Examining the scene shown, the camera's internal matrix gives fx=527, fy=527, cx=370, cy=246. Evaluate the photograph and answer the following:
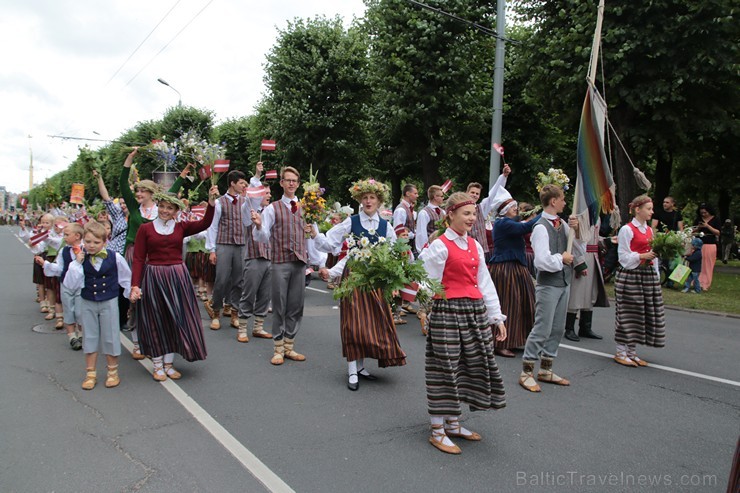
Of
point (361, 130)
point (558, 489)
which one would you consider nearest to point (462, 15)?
point (361, 130)

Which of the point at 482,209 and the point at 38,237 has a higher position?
the point at 482,209

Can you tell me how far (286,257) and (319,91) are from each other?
19.2m

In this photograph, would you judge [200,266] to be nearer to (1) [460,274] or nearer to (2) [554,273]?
(2) [554,273]

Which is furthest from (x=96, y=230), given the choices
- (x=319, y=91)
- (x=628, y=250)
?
(x=319, y=91)

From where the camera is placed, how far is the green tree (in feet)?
78.0

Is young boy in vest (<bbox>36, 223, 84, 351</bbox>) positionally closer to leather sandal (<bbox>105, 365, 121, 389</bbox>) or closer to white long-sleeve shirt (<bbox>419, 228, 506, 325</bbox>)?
leather sandal (<bbox>105, 365, 121, 389</bbox>)

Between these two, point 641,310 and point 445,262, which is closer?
point 445,262

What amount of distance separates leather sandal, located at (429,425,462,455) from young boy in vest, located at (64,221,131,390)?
3.37 m

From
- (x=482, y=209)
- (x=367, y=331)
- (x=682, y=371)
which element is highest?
(x=482, y=209)

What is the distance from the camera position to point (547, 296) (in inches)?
216

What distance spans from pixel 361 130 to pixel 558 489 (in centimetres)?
2287

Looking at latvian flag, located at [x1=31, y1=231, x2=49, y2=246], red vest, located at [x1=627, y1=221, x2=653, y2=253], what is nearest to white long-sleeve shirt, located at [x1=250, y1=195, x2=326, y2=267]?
red vest, located at [x1=627, y1=221, x2=653, y2=253]

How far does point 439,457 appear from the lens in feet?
12.6

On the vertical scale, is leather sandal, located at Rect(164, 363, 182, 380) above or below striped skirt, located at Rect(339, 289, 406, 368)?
below
